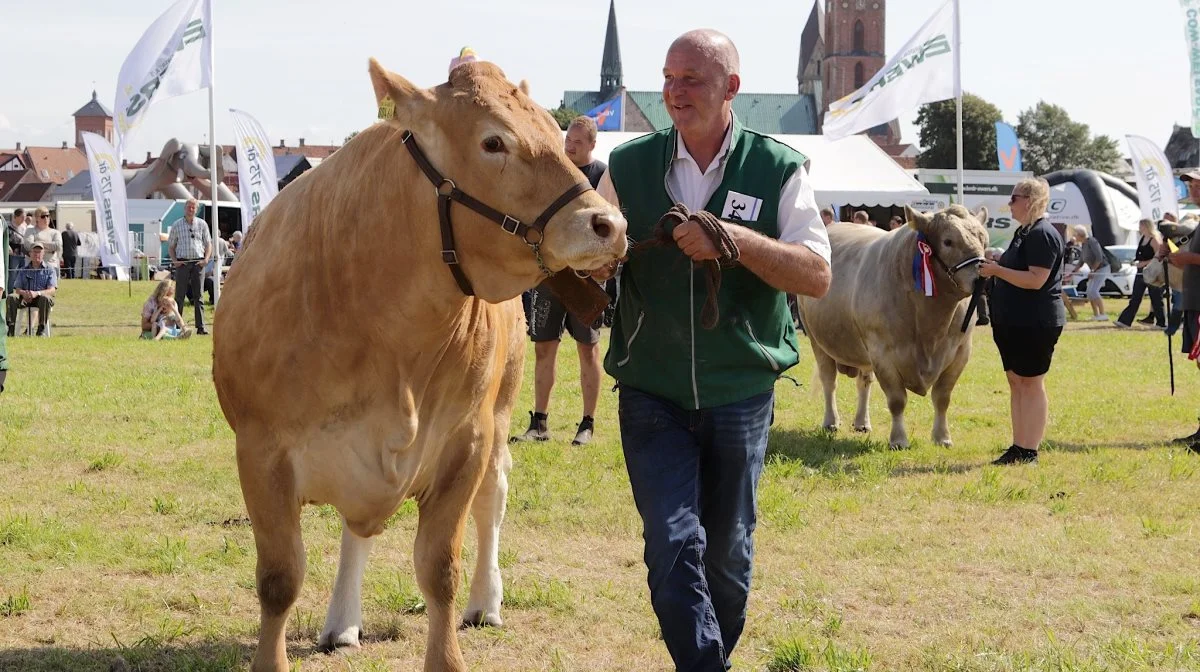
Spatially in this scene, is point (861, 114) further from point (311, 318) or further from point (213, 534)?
point (311, 318)

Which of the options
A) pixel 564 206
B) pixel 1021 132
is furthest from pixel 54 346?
pixel 1021 132

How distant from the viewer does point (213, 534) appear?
638cm

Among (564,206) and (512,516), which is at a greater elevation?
(564,206)

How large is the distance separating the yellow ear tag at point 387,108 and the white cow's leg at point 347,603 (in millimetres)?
1903

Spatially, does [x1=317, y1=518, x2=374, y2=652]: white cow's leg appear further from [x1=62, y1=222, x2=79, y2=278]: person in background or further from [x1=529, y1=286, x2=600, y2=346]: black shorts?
[x1=62, y1=222, x2=79, y2=278]: person in background

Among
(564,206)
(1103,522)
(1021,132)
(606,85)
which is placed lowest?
(1103,522)

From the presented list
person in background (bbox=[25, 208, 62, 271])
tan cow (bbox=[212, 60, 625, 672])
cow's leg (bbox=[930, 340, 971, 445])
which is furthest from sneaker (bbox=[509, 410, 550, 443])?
person in background (bbox=[25, 208, 62, 271])

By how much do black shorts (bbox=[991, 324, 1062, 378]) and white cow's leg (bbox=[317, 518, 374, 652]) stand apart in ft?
17.0

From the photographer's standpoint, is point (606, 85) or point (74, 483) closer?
point (74, 483)

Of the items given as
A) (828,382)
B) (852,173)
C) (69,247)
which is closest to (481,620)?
(828,382)

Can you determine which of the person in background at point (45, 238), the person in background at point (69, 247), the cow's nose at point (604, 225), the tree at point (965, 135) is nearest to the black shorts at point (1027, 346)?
the cow's nose at point (604, 225)

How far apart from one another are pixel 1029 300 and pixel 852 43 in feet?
402

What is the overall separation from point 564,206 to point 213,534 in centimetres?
399

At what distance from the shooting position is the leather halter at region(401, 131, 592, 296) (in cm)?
320
